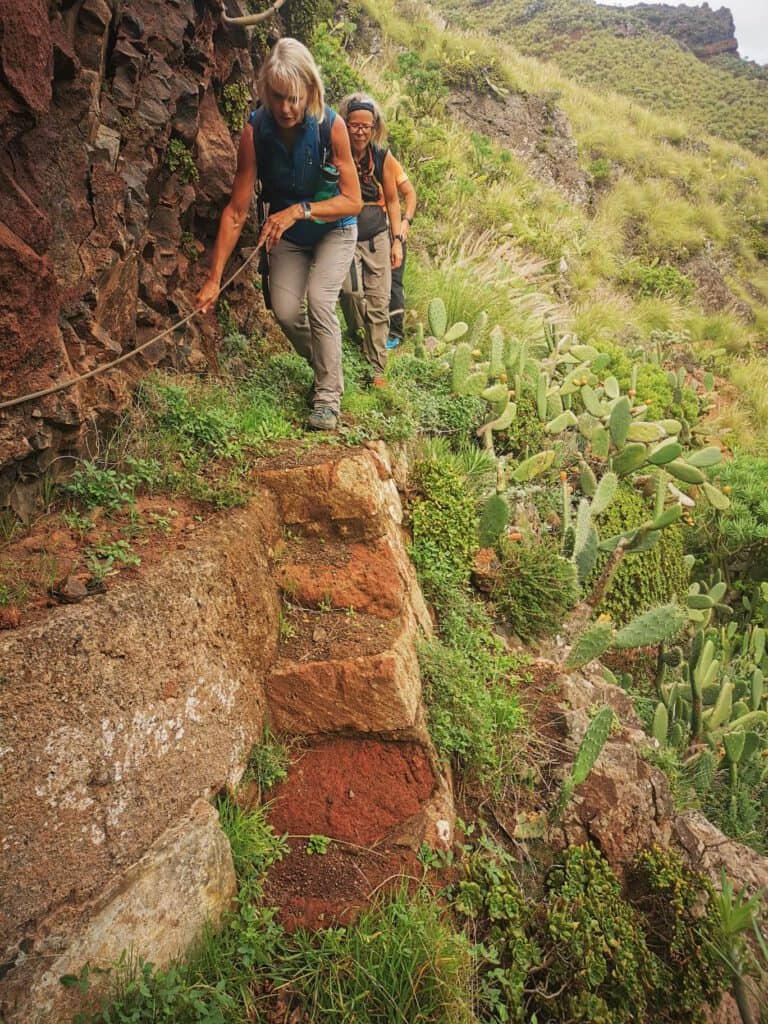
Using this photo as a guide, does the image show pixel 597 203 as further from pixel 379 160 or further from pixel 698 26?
pixel 698 26

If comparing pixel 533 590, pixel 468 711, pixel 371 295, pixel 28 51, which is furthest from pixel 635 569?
pixel 28 51

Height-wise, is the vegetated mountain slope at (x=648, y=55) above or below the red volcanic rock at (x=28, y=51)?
above

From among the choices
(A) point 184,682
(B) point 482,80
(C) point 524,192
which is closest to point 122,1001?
(A) point 184,682

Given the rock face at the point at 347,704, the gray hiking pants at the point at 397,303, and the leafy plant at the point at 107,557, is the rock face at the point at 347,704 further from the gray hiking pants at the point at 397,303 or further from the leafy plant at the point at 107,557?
the gray hiking pants at the point at 397,303

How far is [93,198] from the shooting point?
292cm

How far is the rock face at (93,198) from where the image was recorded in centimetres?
242

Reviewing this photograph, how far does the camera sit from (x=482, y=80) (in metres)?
13.7

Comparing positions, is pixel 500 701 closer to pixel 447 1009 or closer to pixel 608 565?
pixel 447 1009

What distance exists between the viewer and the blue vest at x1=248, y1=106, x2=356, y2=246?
354cm

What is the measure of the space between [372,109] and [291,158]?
4.28 feet

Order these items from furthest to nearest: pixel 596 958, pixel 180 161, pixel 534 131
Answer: pixel 534 131 < pixel 180 161 < pixel 596 958

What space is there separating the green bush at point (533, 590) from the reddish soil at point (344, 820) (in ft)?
5.08

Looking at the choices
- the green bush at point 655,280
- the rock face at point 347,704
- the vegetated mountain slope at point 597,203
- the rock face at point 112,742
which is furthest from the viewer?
the green bush at point 655,280

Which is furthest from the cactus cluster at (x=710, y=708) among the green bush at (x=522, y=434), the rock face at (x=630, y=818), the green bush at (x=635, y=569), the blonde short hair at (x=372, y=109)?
the blonde short hair at (x=372, y=109)
